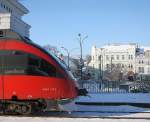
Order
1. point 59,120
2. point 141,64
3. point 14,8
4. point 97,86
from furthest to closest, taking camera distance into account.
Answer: point 141,64 < point 14,8 < point 97,86 < point 59,120

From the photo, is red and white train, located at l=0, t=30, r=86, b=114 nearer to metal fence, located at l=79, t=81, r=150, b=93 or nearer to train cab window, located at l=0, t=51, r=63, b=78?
train cab window, located at l=0, t=51, r=63, b=78

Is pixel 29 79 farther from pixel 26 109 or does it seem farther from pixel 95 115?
pixel 95 115

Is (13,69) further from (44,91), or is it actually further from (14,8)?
(14,8)

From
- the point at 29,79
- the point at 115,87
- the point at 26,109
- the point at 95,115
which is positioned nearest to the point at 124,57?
the point at 115,87

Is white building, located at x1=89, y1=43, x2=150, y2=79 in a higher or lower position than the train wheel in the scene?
higher

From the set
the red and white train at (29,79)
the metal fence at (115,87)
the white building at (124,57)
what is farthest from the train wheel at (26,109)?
the white building at (124,57)

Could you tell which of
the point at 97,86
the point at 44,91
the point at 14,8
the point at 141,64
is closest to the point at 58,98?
the point at 44,91

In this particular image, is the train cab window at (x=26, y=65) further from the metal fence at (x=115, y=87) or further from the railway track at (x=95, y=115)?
the metal fence at (x=115, y=87)

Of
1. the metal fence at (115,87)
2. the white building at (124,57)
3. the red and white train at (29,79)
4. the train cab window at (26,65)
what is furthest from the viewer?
the white building at (124,57)

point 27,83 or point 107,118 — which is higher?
point 27,83

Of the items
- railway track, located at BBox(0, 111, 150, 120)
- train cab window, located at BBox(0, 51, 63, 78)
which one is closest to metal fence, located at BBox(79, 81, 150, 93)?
railway track, located at BBox(0, 111, 150, 120)

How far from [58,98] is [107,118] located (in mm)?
2027

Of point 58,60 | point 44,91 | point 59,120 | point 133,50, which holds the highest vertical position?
point 133,50

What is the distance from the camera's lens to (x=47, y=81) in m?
16.5
